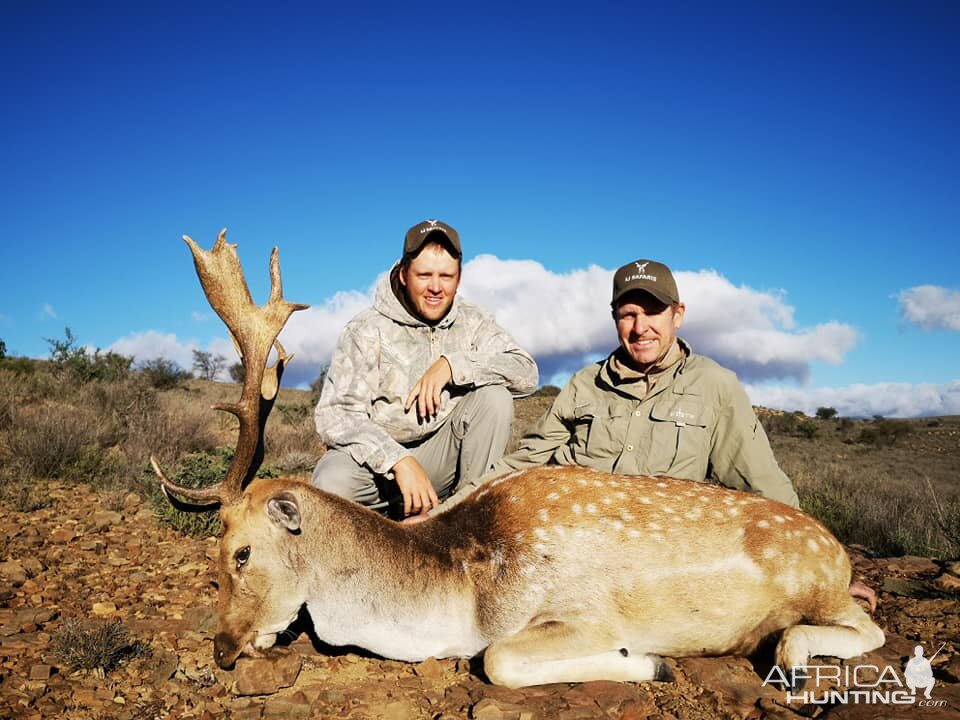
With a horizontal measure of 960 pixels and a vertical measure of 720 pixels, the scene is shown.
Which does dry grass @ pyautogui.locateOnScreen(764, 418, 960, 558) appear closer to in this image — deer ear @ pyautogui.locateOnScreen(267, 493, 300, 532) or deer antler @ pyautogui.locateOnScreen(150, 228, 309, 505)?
deer ear @ pyautogui.locateOnScreen(267, 493, 300, 532)

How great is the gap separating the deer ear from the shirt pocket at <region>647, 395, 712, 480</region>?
2812 millimetres

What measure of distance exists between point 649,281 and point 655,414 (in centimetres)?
106

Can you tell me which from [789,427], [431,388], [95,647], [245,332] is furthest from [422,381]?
[789,427]

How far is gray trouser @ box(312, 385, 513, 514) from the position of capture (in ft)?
18.4

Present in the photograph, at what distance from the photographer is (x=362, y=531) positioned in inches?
164

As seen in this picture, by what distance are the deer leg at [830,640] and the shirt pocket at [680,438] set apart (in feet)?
4.64

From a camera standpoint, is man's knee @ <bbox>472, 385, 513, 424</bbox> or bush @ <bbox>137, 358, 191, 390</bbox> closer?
man's knee @ <bbox>472, 385, 513, 424</bbox>

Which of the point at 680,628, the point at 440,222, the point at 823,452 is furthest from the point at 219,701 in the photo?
the point at 823,452

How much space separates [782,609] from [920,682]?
79 cm

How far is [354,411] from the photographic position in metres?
5.59

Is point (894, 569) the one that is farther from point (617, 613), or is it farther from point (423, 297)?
point (423, 297)

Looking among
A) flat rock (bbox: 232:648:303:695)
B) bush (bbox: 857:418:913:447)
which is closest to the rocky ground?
flat rock (bbox: 232:648:303:695)

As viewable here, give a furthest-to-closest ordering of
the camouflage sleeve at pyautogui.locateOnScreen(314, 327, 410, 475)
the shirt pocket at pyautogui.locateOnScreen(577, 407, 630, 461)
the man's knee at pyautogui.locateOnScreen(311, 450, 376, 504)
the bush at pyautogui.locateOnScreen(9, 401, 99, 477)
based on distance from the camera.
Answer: the bush at pyautogui.locateOnScreen(9, 401, 99, 477), the man's knee at pyautogui.locateOnScreen(311, 450, 376, 504), the shirt pocket at pyautogui.locateOnScreen(577, 407, 630, 461), the camouflage sleeve at pyautogui.locateOnScreen(314, 327, 410, 475)

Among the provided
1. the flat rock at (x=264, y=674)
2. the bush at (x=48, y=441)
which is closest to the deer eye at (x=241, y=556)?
the flat rock at (x=264, y=674)
